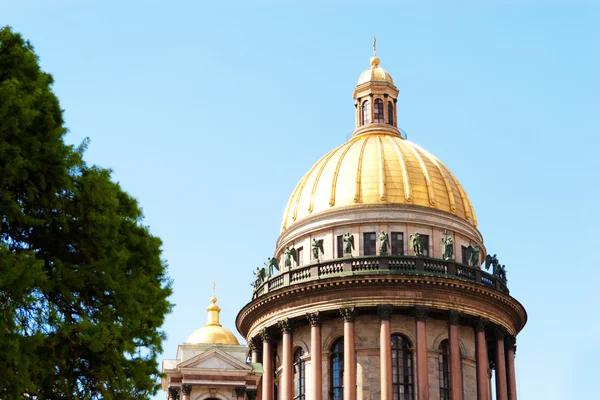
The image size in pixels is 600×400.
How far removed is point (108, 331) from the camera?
27.2 meters

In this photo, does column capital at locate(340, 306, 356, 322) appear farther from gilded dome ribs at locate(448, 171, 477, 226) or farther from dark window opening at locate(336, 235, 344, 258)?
gilded dome ribs at locate(448, 171, 477, 226)

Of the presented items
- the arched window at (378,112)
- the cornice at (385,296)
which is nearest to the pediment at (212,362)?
the cornice at (385,296)

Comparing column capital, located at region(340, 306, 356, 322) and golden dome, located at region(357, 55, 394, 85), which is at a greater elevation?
golden dome, located at region(357, 55, 394, 85)

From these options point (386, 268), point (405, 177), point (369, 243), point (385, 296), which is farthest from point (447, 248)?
point (405, 177)

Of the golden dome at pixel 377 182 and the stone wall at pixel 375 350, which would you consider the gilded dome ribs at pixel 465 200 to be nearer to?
the golden dome at pixel 377 182

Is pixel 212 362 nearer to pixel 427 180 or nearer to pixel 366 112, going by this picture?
pixel 427 180

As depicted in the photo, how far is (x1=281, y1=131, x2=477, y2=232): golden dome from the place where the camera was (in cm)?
6862

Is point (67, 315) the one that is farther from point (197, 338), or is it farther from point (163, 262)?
point (197, 338)

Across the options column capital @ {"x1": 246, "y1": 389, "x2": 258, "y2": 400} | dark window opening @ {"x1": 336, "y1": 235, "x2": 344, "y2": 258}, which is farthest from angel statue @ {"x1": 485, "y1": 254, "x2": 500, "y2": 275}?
column capital @ {"x1": 246, "y1": 389, "x2": 258, "y2": 400}

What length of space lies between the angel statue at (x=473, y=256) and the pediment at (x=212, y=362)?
1805 centimetres

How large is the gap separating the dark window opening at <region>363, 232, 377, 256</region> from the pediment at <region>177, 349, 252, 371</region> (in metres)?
14.0

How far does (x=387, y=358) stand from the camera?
207ft

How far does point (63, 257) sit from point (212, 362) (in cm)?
2808

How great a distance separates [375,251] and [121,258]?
39655mm
